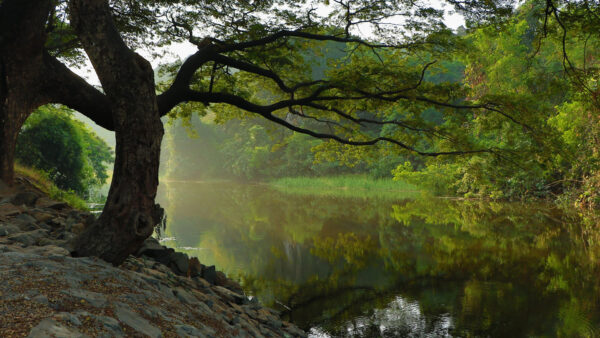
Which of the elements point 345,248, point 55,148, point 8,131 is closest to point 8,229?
point 8,131

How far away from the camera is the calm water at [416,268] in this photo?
262 inches

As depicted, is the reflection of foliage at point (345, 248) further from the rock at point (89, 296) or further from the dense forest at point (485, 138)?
the rock at point (89, 296)

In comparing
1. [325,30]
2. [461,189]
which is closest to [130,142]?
[325,30]

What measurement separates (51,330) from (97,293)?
0.99 metres

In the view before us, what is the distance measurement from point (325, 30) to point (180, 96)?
4124mm

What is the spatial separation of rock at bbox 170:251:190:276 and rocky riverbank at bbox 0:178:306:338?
0.02m

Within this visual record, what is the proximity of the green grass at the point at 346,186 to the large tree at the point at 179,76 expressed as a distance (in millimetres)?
18998

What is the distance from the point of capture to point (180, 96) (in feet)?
26.6

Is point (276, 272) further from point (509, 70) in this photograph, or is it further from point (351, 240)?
point (509, 70)

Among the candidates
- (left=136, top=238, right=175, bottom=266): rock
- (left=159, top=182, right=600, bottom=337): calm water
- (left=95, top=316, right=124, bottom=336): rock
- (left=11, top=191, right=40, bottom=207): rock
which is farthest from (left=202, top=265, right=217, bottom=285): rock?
(left=95, top=316, right=124, bottom=336): rock

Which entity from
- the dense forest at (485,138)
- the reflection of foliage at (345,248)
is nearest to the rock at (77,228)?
the dense forest at (485,138)

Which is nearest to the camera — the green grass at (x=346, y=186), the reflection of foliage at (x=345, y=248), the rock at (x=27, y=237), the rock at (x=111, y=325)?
the rock at (x=111, y=325)

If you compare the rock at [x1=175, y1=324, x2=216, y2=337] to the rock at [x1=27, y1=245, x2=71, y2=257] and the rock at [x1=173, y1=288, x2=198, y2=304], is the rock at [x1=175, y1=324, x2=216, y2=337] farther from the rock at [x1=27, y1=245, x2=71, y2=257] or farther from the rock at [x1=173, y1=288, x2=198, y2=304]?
the rock at [x1=27, y1=245, x2=71, y2=257]

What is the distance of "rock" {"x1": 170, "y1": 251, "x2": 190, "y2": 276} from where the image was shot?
269 inches
